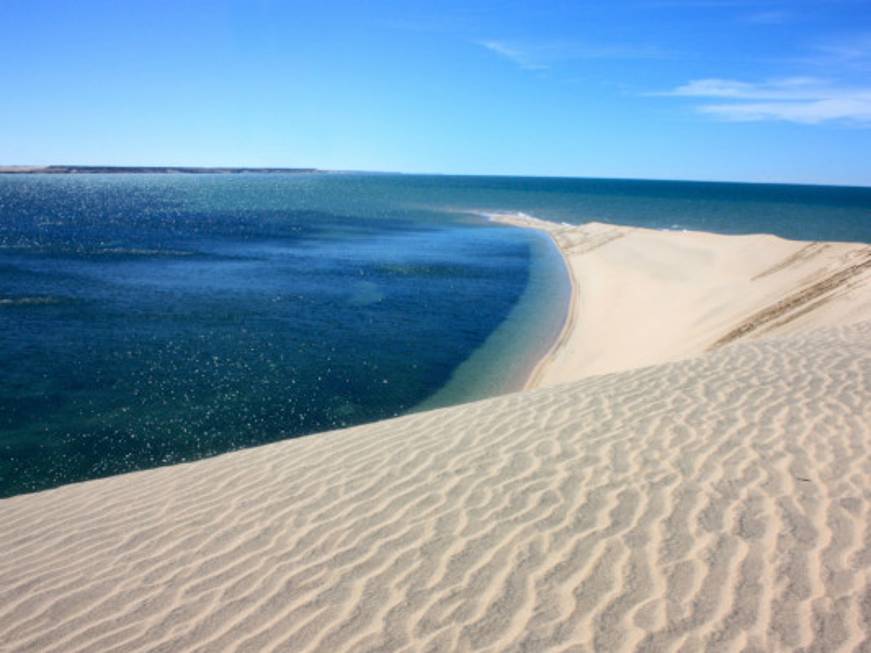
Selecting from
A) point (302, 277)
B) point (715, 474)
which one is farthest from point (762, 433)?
point (302, 277)

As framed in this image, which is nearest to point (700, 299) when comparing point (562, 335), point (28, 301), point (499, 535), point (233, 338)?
point (562, 335)

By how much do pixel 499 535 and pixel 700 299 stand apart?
56.5 feet

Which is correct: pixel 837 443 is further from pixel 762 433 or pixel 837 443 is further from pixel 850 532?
pixel 850 532

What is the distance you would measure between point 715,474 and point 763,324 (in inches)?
406

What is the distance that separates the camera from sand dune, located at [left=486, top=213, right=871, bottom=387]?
13750mm

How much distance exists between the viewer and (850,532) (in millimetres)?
4012

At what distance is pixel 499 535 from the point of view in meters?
4.16

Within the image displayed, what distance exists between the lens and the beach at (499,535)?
130 inches

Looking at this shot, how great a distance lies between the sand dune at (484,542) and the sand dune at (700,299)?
6975 mm

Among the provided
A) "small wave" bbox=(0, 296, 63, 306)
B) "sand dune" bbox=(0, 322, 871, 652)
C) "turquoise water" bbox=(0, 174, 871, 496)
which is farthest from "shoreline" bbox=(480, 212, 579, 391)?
"small wave" bbox=(0, 296, 63, 306)

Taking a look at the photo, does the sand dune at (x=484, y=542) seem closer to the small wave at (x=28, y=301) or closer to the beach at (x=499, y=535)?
the beach at (x=499, y=535)

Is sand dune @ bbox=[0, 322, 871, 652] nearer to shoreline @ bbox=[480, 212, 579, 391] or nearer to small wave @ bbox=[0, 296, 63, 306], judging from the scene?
shoreline @ bbox=[480, 212, 579, 391]

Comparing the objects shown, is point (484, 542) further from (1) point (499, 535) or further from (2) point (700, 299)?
(2) point (700, 299)

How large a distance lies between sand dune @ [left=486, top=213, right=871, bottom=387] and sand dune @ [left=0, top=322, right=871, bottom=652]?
22.9ft
